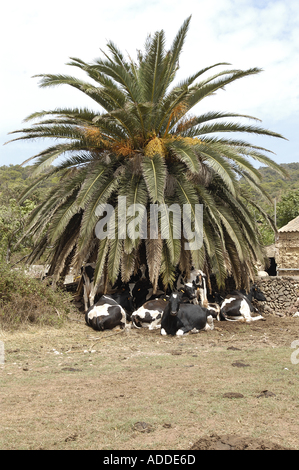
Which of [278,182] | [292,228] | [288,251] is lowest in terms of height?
[288,251]

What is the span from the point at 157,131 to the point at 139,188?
6.46ft

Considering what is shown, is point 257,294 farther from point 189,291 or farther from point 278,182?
point 278,182

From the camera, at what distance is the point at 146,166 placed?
466 inches

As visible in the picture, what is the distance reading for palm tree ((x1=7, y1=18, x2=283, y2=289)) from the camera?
1168 centimetres

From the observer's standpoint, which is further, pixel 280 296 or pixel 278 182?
pixel 278 182

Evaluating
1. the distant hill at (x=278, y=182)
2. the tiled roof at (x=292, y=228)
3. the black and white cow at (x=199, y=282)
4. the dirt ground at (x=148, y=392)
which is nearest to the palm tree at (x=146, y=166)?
the black and white cow at (x=199, y=282)

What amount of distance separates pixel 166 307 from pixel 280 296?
5457 millimetres

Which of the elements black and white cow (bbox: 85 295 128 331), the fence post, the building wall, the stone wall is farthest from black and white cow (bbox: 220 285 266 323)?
the building wall

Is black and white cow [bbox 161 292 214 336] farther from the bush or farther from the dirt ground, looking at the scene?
the bush

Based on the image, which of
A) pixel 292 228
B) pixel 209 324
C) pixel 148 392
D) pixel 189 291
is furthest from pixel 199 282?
pixel 292 228

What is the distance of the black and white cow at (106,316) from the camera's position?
1158 cm

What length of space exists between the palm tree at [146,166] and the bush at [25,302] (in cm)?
121

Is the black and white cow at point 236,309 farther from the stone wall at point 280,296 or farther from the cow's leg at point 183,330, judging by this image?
the cow's leg at point 183,330
